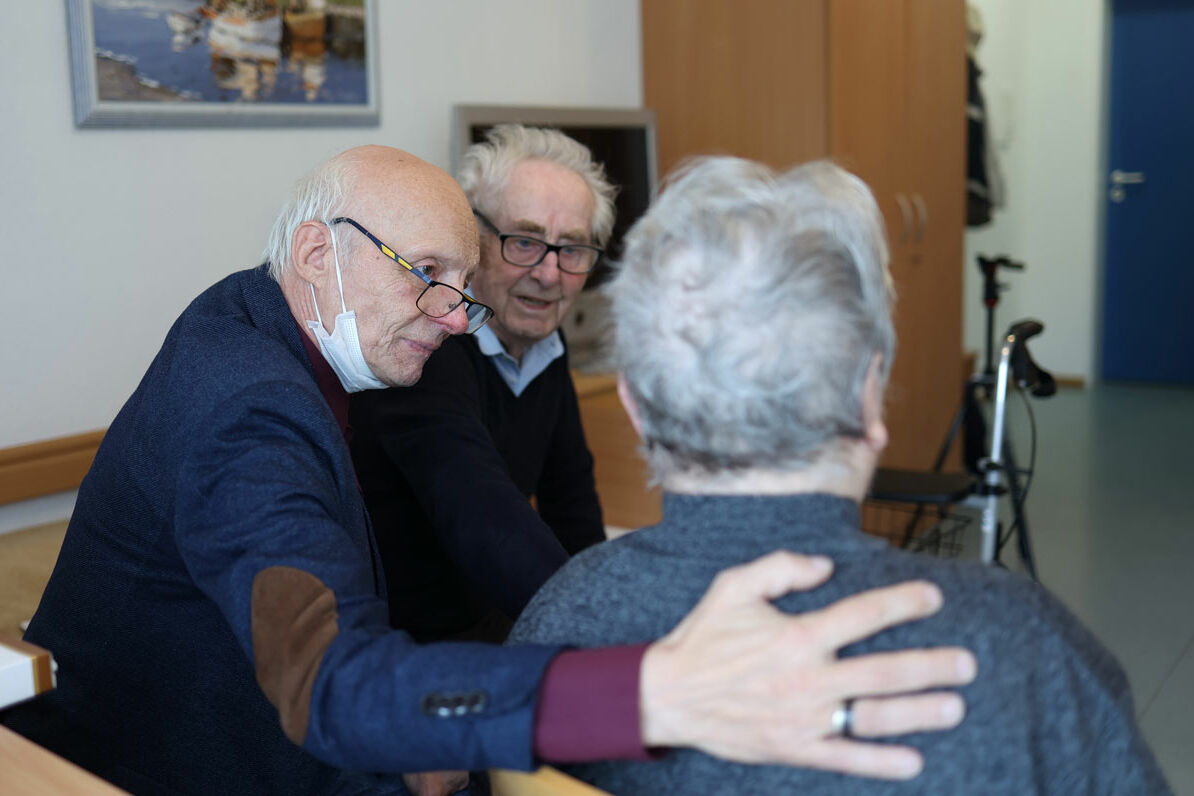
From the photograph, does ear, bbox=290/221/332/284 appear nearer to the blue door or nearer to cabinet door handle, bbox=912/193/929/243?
cabinet door handle, bbox=912/193/929/243

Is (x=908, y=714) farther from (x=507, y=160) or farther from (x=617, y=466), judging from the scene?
(x=617, y=466)

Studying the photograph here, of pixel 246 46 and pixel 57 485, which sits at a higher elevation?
pixel 246 46

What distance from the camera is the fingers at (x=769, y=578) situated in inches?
34.2

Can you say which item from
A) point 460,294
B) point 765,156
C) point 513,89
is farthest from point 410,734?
point 765,156

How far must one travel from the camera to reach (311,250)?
1.42 metres

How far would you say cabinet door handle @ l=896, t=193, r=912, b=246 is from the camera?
4180 mm

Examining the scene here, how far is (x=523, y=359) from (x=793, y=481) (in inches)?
46.5

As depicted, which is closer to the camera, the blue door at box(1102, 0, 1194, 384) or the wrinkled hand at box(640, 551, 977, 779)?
the wrinkled hand at box(640, 551, 977, 779)

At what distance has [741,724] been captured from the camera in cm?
86

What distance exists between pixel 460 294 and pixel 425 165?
17 centimetres

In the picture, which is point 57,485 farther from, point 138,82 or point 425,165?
point 425,165

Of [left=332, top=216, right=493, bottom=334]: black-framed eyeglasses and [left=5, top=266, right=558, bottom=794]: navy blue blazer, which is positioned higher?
[left=332, top=216, right=493, bottom=334]: black-framed eyeglasses

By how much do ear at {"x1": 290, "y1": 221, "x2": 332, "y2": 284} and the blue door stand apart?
698 cm

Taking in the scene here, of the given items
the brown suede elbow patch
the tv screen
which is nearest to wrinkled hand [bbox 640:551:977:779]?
the brown suede elbow patch
